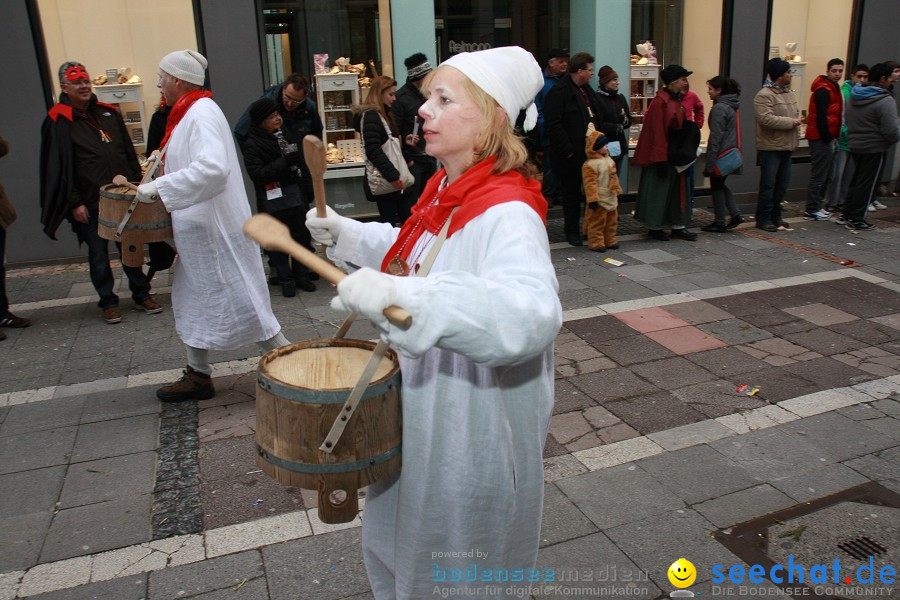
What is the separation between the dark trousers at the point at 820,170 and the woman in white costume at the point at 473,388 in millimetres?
9232

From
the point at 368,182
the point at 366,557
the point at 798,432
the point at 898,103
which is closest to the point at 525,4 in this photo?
the point at 368,182

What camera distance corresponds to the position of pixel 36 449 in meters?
4.42

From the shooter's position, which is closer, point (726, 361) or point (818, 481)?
point (818, 481)

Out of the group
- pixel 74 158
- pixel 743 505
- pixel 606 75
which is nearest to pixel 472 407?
pixel 743 505

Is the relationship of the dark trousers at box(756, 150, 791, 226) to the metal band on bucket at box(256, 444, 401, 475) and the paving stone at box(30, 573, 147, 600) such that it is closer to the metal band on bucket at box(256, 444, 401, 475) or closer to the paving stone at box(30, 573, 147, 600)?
the paving stone at box(30, 573, 147, 600)

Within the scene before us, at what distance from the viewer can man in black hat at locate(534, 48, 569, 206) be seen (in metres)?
9.24

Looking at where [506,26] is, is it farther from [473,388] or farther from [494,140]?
[473,388]

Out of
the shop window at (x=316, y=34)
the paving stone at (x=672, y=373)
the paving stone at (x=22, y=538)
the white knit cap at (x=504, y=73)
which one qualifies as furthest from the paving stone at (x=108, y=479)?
the shop window at (x=316, y=34)

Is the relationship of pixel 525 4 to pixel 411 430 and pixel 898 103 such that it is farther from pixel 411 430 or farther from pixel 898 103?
pixel 411 430

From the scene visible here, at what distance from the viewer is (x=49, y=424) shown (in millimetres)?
4750

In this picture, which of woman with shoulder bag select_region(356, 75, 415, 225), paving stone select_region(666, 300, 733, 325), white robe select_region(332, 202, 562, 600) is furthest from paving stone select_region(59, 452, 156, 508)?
paving stone select_region(666, 300, 733, 325)

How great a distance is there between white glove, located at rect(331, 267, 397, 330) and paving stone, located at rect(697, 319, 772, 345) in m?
4.88

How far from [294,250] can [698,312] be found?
547cm

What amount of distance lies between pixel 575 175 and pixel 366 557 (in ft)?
21.8
